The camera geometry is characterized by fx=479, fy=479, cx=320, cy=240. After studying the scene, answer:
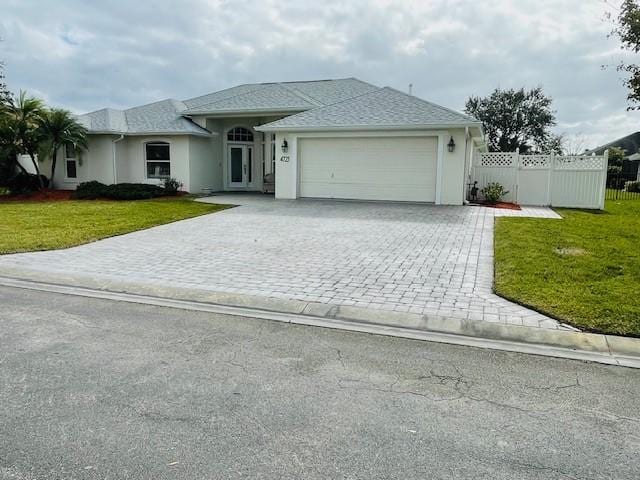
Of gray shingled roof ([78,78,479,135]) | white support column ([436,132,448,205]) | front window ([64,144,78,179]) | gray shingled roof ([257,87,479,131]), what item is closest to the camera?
gray shingled roof ([257,87,479,131])

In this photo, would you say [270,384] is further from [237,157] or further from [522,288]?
[237,157]

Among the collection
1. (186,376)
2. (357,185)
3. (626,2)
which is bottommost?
(186,376)

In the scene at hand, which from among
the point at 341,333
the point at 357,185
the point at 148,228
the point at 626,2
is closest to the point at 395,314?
the point at 341,333

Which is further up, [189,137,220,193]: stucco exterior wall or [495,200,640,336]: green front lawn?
[189,137,220,193]: stucco exterior wall

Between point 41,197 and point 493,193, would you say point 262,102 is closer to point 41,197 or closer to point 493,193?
point 41,197

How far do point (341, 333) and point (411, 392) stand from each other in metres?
1.40

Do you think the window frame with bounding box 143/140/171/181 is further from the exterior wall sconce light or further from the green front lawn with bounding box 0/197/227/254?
the exterior wall sconce light

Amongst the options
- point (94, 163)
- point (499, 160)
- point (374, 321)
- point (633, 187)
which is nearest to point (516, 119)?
point (633, 187)

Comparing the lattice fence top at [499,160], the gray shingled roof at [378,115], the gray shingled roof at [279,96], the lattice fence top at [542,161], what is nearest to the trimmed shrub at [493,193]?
the lattice fence top at [499,160]

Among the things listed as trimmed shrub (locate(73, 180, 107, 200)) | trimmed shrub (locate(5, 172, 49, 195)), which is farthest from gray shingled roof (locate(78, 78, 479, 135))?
trimmed shrub (locate(5, 172, 49, 195))

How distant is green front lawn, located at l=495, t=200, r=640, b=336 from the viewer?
530cm

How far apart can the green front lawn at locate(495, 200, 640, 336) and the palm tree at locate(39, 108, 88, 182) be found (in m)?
17.0

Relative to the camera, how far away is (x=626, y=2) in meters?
10.2

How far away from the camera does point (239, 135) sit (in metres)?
23.2
